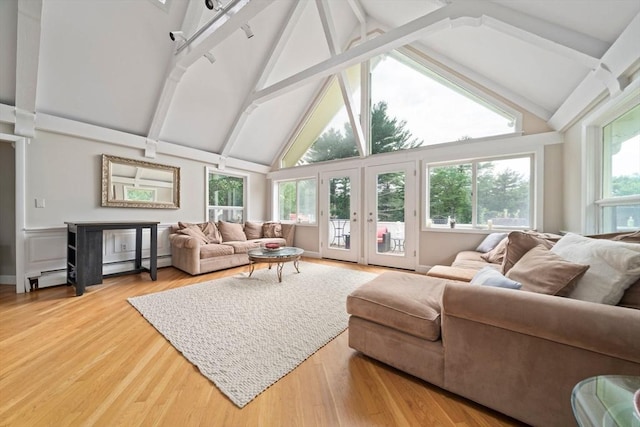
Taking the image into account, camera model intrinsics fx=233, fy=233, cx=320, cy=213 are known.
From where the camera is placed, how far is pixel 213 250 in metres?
4.03

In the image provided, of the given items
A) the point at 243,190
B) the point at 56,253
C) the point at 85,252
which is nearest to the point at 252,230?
the point at 243,190

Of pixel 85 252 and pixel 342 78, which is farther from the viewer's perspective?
pixel 342 78

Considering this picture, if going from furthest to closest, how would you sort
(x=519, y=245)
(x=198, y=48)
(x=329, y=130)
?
(x=329, y=130), (x=198, y=48), (x=519, y=245)

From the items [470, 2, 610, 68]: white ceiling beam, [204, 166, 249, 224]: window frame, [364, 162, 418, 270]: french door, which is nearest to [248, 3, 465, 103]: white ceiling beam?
[470, 2, 610, 68]: white ceiling beam

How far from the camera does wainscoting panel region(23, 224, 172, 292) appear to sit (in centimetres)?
310

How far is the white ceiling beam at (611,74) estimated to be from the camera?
5.48 feet

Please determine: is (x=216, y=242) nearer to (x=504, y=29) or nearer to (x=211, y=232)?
(x=211, y=232)

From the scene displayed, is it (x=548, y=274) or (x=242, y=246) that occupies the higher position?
(x=548, y=274)

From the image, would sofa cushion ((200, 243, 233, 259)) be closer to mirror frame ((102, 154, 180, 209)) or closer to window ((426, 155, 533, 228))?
mirror frame ((102, 154, 180, 209))

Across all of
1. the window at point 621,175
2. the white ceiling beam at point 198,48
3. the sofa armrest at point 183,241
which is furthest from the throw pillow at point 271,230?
the window at point 621,175

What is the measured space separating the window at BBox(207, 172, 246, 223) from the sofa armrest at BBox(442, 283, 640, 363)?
5.19 meters

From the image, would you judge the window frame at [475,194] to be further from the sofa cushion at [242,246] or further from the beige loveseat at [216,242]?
the sofa cushion at [242,246]

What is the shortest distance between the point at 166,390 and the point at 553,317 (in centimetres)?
204

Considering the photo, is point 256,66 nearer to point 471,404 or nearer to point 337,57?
point 337,57
